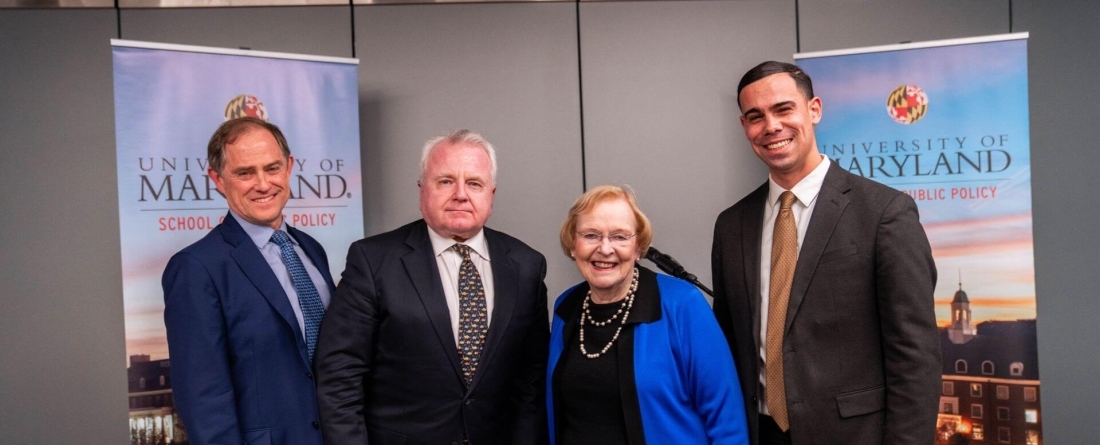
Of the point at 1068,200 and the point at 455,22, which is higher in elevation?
the point at 455,22

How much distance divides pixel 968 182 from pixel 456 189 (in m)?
2.78

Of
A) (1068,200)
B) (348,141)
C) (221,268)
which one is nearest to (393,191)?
(348,141)

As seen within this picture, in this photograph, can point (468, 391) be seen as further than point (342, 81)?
No

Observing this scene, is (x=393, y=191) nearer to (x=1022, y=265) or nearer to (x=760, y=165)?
(x=760, y=165)

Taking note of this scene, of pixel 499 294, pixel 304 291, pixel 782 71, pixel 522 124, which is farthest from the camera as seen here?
pixel 522 124

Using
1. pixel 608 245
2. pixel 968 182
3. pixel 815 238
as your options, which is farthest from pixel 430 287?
pixel 968 182

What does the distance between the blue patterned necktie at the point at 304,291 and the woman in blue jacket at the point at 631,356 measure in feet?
2.58

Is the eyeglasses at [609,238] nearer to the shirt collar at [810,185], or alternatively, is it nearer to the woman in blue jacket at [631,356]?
the woman in blue jacket at [631,356]

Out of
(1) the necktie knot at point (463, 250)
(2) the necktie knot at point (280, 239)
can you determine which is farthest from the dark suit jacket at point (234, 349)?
(1) the necktie knot at point (463, 250)

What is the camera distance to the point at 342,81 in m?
3.66

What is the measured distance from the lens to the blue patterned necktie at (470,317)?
88.7 inches

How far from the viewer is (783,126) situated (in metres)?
2.17

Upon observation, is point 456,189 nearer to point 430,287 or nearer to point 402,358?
point 430,287

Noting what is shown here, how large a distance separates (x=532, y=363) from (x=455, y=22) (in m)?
2.38
